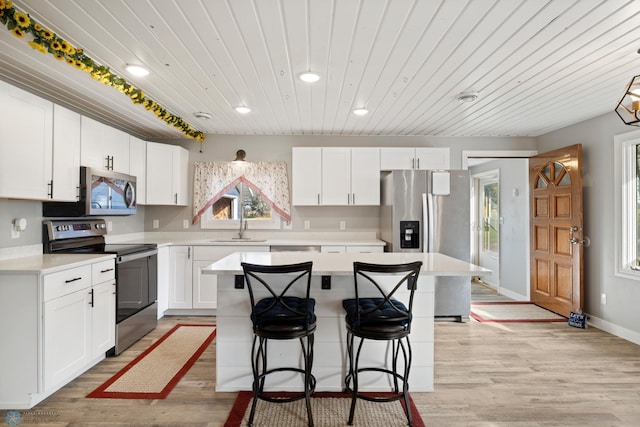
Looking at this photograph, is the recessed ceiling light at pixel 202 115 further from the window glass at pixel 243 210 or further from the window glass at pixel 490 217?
the window glass at pixel 490 217

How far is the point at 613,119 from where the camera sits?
3.62 metres

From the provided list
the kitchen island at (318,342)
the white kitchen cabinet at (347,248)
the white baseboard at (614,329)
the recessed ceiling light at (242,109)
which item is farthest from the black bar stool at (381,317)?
the white baseboard at (614,329)

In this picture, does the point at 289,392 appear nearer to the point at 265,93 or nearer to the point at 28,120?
the point at 265,93

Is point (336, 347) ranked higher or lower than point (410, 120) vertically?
lower

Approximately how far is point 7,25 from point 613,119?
204 inches

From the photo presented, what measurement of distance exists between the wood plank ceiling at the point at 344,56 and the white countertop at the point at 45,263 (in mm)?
1443

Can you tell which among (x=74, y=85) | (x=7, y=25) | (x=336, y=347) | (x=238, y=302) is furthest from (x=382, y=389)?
(x=74, y=85)

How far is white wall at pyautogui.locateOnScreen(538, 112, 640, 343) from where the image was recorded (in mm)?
3500

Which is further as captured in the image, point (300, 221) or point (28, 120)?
point (300, 221)

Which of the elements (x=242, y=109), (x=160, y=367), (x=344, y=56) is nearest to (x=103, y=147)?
(x=242, y=109)

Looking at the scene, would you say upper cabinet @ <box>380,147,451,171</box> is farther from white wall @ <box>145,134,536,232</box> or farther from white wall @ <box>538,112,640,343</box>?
white wall @ <box>538,112,640,343</box>

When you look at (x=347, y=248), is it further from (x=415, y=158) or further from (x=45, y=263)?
(x=45, y=263)

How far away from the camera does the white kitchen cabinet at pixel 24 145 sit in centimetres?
235

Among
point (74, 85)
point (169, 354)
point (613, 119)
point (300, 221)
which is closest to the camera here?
point (74, 85)
